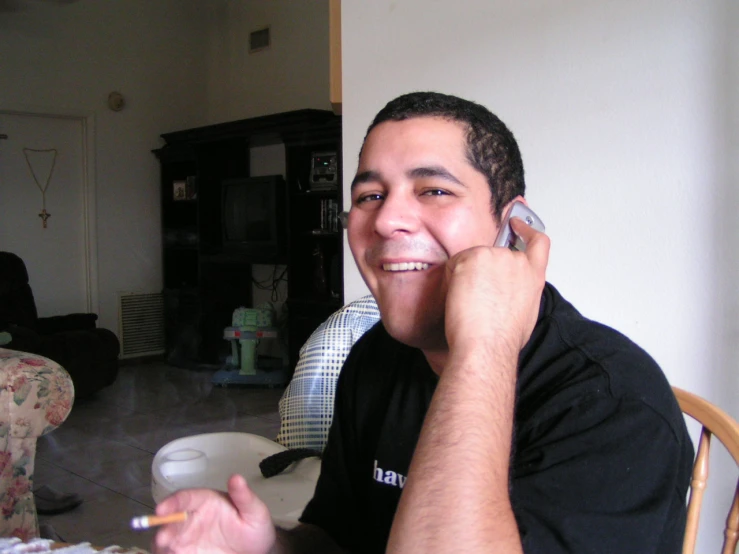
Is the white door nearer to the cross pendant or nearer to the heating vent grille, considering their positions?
the cross pendant

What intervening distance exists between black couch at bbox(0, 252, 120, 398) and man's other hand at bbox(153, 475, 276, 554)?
14.2 ft

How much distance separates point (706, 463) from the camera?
0.98 m

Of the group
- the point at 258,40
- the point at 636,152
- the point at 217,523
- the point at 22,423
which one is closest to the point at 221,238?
the point at 258,40

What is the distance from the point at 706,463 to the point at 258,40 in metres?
6.12

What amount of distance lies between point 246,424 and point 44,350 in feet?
5.10

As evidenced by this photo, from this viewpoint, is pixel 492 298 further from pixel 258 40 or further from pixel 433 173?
pixel 258 40

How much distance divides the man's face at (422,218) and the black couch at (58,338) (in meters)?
4.38

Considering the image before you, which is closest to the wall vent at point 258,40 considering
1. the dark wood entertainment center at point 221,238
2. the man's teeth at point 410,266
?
the dark wood entertainment center at point 221,238

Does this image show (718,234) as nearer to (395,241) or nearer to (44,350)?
(395,241)

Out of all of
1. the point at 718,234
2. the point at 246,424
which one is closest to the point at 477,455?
the point at 718,234

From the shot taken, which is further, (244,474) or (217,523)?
(244,474)

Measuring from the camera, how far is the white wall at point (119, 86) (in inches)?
231

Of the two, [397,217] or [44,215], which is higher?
[44,215]

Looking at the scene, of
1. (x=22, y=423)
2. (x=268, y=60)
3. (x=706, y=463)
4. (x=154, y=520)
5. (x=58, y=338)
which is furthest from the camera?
(x=268, y=60)
